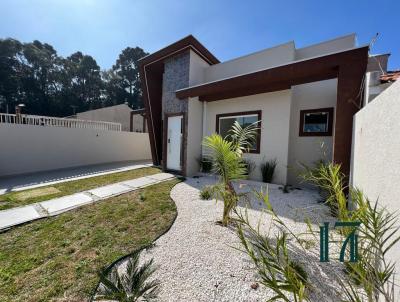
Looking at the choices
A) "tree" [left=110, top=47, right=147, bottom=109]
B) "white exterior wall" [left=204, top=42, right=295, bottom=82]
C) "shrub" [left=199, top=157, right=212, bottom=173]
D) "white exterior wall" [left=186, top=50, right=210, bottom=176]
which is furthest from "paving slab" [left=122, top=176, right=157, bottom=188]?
"tree" [left=110, top=47, right=147, bottom=109]

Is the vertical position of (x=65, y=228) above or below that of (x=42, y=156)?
below

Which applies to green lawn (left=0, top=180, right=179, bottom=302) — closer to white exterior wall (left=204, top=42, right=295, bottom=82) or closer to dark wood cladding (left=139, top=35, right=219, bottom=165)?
dark wood cladding (left=139, top=35, right=219, bottom=165)

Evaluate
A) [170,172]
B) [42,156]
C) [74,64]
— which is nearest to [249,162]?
[170,172]

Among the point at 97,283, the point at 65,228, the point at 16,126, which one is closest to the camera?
the point at 97,283

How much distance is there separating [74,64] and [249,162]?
137ft

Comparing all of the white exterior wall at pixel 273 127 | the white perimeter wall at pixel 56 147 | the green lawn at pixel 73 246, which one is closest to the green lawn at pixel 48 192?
the green lawn at pixel 73 246

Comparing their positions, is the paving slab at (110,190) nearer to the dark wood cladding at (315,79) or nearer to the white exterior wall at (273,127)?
the dark wood cladding at (315,79)

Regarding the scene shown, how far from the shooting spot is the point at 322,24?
20.0ft

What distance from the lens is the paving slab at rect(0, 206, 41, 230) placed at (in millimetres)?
3813

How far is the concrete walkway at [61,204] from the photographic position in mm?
4027

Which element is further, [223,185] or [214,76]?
[214,76]

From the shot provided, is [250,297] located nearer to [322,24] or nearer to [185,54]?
[322,24]

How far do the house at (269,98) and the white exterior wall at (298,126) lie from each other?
0.09 feet

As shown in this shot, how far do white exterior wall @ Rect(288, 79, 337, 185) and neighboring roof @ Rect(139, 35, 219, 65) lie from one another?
15.2 feet
